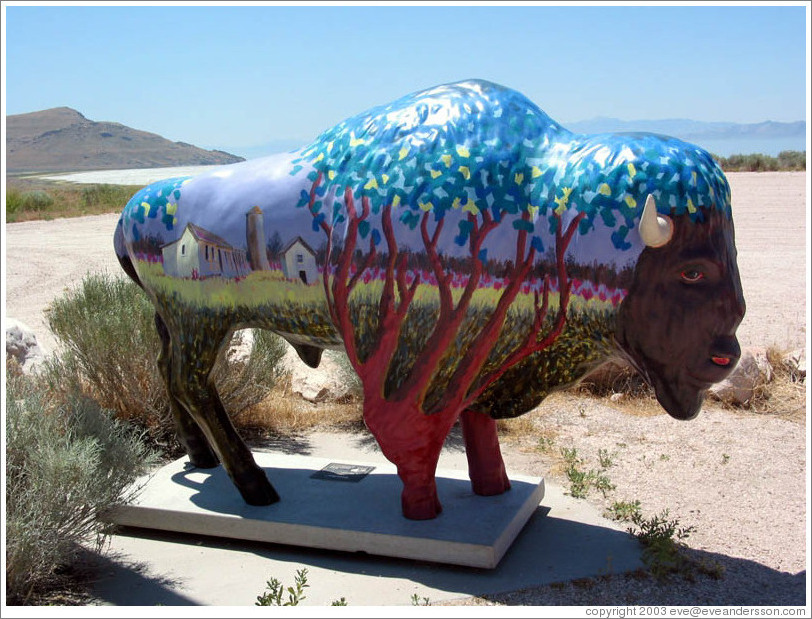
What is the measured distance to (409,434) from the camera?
3953 millimetres

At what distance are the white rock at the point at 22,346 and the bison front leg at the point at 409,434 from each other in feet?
14.9

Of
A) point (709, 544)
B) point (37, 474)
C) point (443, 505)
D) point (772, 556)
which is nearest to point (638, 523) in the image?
point (709, 544)

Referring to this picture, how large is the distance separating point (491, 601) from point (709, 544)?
1.38 meters

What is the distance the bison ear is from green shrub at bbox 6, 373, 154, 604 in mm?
2612

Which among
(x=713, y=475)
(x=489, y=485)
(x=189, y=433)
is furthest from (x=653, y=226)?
(x=189, y=433)

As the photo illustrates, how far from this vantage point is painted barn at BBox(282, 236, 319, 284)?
3957 millimetres

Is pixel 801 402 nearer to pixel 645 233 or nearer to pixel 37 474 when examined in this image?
pixel 645 233

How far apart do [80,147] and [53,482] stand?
146 metres

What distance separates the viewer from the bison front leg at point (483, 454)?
457 centimetres

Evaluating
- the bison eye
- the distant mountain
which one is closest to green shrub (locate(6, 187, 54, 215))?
the bison eye

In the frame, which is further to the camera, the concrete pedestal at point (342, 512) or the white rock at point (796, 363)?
the white rock at point (796, 363)

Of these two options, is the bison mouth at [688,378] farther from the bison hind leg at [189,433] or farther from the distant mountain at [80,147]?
the distant mountain at [80,147]

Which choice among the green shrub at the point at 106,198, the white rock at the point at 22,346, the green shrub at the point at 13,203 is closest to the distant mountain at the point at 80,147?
the green shrub at the point at 106,198

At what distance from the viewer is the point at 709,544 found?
4.45 metres
